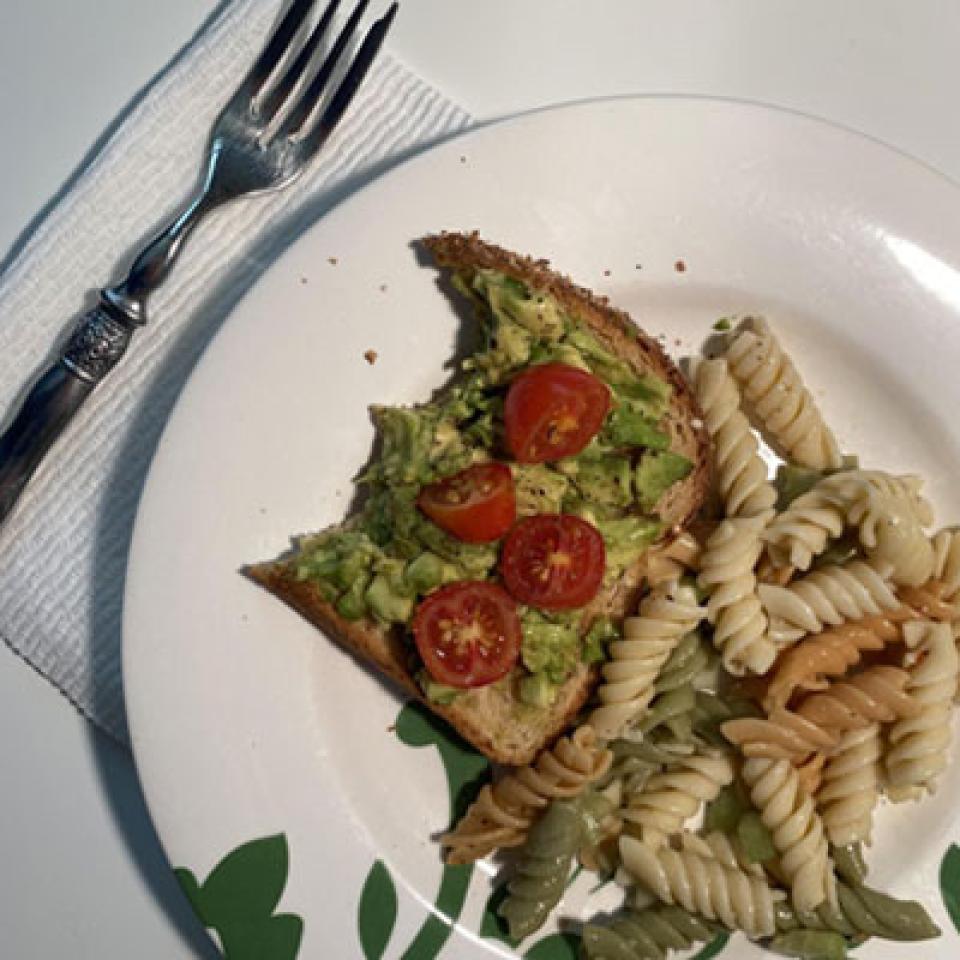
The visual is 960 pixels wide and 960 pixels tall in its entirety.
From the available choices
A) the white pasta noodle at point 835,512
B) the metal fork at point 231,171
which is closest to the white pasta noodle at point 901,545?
the white pasta noodle at point 835,512

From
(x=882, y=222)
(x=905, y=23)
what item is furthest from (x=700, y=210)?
(x=905, y=23)

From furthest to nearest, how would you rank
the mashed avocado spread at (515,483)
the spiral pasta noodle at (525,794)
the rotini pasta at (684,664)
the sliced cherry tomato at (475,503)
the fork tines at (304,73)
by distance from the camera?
the fork tines at (304,73)
the rotini pasta at (684,664)
the spiral pasta noodle at (525,794)
the mashed avocado spread at (515,483)
the sliced cherry tomato at (475,503)

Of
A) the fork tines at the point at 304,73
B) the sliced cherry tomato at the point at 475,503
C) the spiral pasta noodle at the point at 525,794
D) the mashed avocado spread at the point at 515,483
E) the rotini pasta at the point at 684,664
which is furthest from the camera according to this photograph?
the fork tines at the point at 304,73

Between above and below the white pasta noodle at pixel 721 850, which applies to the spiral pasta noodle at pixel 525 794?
below

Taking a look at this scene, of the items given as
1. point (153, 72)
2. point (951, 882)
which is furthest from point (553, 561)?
point (153, 72)

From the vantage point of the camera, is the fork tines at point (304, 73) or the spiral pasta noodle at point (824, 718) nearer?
the spiral pasta noodle at point (824, 718)

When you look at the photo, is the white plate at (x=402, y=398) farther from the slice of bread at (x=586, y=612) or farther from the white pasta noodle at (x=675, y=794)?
the white pasta noodle at (x=675, y=794)

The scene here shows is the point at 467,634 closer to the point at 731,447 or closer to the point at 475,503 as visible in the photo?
the point at 475,503

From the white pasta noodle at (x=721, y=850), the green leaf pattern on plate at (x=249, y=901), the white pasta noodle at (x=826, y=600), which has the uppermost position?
the white pasta noodle at (x=826, y=600)
